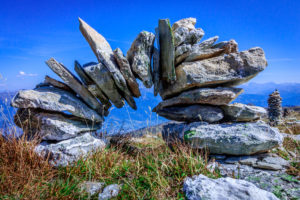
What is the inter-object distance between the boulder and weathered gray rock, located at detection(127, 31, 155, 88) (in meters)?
2.92

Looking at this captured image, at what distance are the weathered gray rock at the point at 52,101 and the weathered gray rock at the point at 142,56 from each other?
2689mm

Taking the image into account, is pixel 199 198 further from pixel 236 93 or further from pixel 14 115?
pixel 14 115

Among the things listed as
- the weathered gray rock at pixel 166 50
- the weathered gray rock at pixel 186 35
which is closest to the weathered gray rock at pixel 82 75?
the weathered gray rock at pixel 166 50

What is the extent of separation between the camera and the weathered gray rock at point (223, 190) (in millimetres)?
3412

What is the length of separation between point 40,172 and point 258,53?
29.4 ft

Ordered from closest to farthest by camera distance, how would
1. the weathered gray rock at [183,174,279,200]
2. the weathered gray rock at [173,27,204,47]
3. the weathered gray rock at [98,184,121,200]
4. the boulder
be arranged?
1. the weathered gray rock at [183,174,279,200]
2. the weathered gray rock at [98,184,121,200]
3. the boulder
4. the weathered gray rock at [173,27,204,47]

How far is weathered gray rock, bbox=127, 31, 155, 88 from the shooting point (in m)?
7.09

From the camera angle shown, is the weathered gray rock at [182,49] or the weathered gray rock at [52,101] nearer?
the weathered gray rock at [52,101]

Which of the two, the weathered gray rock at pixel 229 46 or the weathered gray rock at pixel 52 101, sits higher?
the weathered gray rock at pixel 229 46

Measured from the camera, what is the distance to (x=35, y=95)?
21.1ft

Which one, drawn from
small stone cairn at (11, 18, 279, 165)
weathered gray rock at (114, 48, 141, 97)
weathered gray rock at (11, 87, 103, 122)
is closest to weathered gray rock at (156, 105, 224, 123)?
small stone cairn at (11, 18, 279, 165)


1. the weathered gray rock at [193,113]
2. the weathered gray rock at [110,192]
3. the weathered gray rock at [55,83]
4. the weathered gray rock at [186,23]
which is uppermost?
the weathered gray rock at [186,23]

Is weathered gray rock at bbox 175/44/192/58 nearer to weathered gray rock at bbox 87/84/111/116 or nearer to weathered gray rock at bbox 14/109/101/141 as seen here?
weathered gray rock at bbox 87/84/111/116

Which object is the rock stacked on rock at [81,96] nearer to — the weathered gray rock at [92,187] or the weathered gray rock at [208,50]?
the weathered gray rock at [92,187]
